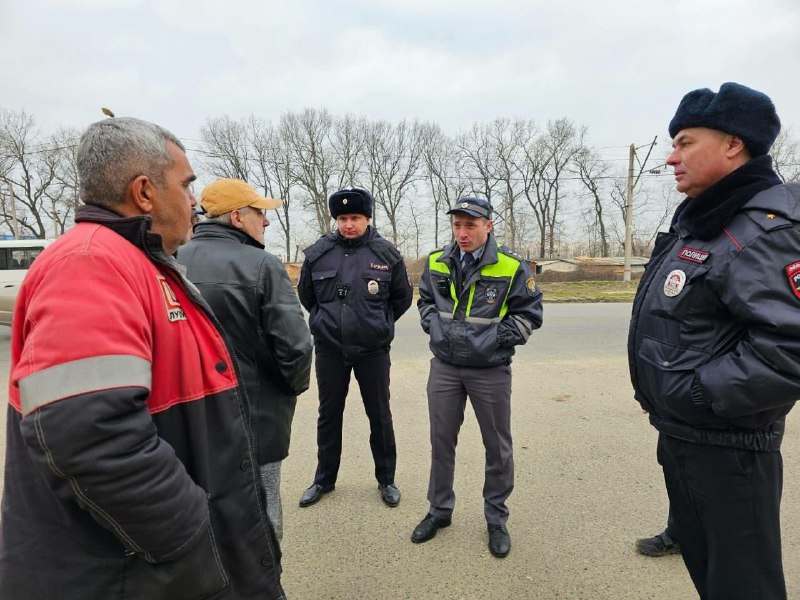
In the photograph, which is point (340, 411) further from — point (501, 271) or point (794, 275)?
point (794, 275)

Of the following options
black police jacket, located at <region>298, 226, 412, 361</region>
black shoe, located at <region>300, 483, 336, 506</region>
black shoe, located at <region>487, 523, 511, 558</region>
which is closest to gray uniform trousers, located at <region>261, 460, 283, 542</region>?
black shoe, located at <region>300, 483, 336, 506</region>

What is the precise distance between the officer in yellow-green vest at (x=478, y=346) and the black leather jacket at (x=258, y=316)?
1.01m

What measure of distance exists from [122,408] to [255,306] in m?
1.09

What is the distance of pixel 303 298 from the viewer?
3.51 meters

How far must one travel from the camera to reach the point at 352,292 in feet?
10.6

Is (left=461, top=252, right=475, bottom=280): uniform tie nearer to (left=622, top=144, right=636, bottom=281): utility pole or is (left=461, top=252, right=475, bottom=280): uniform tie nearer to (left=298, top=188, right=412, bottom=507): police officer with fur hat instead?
(left=298, top=188, right=412, bottom=507): police officer with fur hat

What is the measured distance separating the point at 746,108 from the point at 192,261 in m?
2.32

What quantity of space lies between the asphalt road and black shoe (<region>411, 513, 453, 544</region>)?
0.15 ft

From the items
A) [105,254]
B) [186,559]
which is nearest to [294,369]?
[186,559]

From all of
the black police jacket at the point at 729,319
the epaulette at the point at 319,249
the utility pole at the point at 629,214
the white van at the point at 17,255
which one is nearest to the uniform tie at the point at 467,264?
the epaulette at the point at 319,249

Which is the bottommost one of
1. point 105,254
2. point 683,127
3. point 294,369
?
point 294,369

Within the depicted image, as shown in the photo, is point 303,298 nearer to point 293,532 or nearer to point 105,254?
point 293,532

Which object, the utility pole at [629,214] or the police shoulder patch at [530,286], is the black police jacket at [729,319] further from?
the utility pole at [629,214]

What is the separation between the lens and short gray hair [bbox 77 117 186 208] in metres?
1.26
